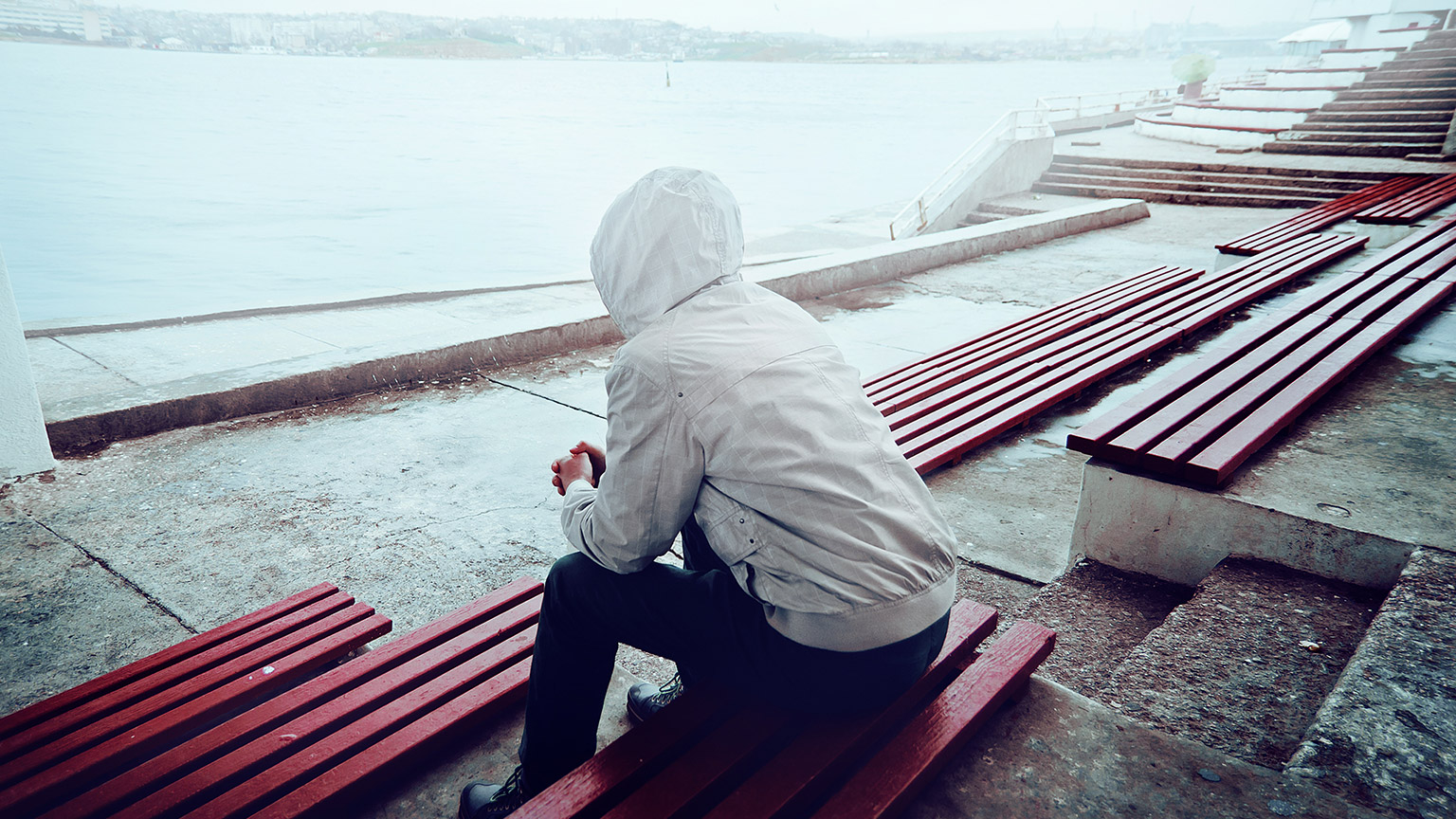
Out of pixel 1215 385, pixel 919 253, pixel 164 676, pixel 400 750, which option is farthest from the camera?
pixel 919 253

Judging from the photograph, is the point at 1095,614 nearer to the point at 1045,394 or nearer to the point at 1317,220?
the point at 1045,394

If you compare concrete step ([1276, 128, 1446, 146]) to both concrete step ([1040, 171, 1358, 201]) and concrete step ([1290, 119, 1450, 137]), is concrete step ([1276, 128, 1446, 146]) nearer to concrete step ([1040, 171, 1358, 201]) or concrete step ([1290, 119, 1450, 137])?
concrete step ([1290, 119, 1450, 137])

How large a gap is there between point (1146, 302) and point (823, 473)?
19.4 feet

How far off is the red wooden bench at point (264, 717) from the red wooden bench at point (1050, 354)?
2.24 metres

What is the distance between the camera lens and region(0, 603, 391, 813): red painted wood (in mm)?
2037

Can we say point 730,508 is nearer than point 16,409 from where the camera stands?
Yes

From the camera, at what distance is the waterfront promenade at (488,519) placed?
73.3 inches

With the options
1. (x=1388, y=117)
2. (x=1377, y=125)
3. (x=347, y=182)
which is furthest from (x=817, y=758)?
(x=347, y=182)

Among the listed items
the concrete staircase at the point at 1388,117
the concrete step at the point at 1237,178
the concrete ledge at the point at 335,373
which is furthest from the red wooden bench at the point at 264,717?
the concrete staircase at the point at 1388,117

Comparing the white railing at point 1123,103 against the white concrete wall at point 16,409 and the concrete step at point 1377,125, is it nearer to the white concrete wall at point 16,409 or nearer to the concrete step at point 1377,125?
the concrete step at point 1377,125

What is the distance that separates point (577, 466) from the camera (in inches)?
81.7

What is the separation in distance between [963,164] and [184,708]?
17.5m

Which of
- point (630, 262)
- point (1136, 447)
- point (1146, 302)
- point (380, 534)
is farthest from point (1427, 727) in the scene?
point (1146, 302)

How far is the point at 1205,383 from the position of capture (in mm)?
3539
